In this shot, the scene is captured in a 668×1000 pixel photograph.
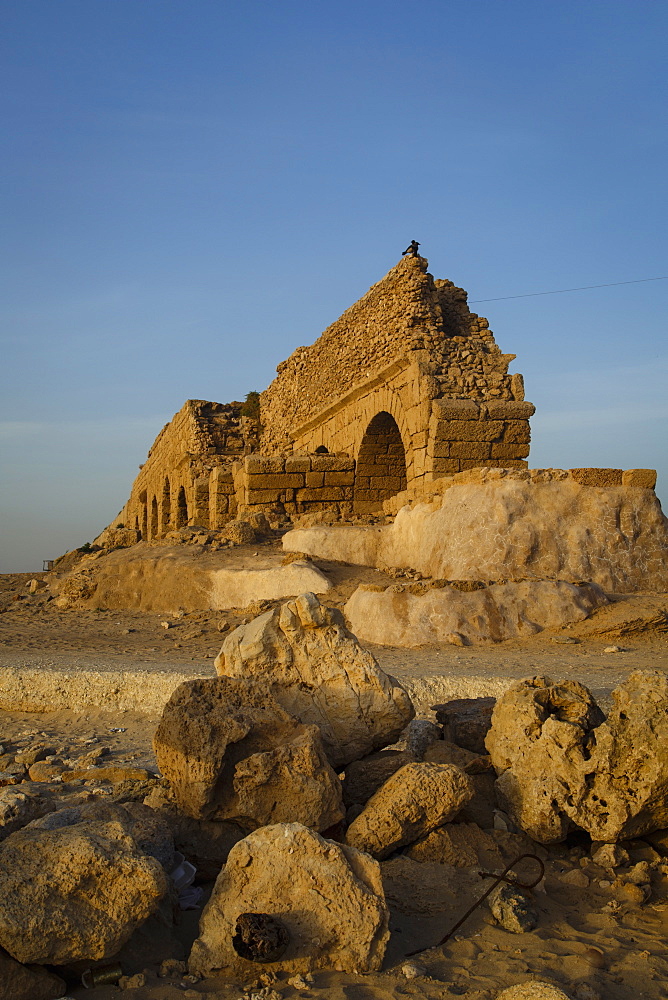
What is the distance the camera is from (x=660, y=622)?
641cm

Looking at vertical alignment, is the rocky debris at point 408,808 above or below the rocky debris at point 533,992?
above

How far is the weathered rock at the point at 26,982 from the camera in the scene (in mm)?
1972

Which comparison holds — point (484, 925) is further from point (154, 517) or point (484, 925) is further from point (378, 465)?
point (154, 517)

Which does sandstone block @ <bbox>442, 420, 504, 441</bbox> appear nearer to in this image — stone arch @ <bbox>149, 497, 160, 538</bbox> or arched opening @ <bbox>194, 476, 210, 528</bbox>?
arched opening @ <bbox>194, 476, 210, 528</bbox>

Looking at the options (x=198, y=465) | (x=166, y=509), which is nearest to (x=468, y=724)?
(x=198, y=465)

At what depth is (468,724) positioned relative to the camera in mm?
3635

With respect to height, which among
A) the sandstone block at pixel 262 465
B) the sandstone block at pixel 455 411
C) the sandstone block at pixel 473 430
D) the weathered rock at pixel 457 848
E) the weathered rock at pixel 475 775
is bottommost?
the weathered rock at pixel 457 848

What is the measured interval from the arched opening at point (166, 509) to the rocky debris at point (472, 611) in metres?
16.2

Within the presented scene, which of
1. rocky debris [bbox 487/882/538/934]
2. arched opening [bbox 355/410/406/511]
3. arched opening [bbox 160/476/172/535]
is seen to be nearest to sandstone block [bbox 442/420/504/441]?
arched opening [bbox 355/410/406/511]

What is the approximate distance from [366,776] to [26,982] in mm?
1433

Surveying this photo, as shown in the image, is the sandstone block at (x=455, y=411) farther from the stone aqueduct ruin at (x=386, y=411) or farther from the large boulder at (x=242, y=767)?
the large boulder at (x=242, y=767)

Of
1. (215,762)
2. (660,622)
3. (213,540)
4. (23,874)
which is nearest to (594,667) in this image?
(660,622)

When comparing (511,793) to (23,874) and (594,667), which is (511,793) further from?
(594,667)

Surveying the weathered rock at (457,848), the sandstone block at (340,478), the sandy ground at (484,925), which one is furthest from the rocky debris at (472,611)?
the sandstone block at (340,478)
